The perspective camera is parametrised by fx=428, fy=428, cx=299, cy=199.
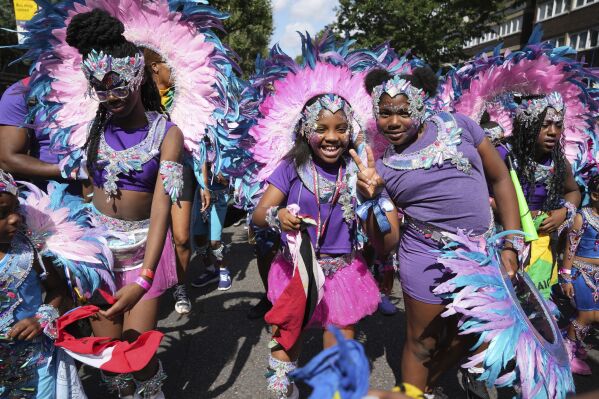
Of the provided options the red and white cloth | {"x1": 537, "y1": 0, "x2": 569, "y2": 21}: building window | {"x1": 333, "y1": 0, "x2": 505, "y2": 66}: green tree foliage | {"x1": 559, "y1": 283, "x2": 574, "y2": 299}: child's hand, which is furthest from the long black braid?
{"x1": 537, "y1": 0, "x2": 569, "y2": 21}: building window

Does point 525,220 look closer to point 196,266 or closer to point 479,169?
point 479,169

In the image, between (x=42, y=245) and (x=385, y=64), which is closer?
(x=42, y=245)

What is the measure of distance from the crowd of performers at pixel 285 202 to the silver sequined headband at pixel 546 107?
14 millimetres

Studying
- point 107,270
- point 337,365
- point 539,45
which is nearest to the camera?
point 337,365

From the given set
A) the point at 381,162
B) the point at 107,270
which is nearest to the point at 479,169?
the point at 381,162

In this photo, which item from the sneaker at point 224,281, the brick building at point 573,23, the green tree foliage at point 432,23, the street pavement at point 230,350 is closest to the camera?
the street pavement at point 230,350

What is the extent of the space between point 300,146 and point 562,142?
2.16 metres

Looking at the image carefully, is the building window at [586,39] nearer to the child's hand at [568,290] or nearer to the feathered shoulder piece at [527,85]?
the feathered shoulder piece at [527,85]

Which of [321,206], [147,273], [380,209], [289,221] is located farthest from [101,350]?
[380,209]

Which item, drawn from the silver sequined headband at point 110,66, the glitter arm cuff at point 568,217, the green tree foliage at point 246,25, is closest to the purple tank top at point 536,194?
the glitter arm cuff at point 568,217

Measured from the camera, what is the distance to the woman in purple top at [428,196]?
2.21m

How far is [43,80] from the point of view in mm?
2617

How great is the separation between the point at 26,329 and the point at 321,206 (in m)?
1.55

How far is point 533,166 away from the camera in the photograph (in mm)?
3076
